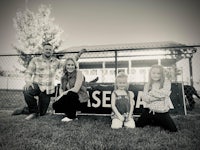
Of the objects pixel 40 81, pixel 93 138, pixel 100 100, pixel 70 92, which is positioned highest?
pixel 40 81

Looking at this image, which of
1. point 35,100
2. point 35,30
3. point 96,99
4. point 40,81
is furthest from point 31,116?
point 35,30

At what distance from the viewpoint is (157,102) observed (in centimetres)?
308

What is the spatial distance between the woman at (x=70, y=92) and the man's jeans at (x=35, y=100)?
56 cm

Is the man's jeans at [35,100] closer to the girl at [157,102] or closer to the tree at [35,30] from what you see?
the girl at [157,102]

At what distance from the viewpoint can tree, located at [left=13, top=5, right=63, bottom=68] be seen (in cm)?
1661

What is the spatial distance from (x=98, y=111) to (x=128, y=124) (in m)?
1.14

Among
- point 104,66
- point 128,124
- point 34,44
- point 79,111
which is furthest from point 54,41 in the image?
point 128,124

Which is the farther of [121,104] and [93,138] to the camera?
[121,104]

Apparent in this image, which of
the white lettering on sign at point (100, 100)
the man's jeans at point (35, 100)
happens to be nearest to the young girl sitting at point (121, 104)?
the white lettering on sign at point (100, 100)

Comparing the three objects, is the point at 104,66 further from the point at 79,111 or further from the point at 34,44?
the point at 79,111

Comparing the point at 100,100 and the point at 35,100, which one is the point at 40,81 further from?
the point at 100,100

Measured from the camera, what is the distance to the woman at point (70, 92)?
362 cm

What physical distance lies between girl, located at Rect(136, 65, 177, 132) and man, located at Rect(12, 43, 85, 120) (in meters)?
2.14

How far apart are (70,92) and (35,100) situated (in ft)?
3.37
